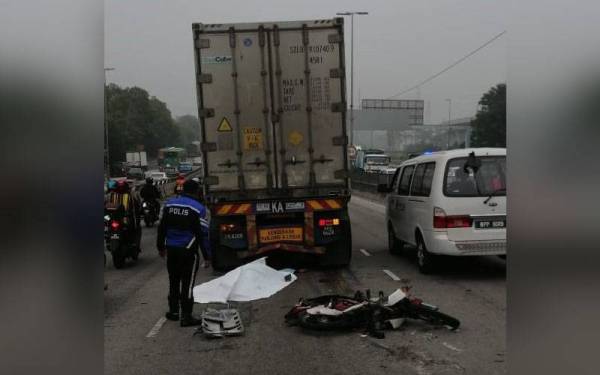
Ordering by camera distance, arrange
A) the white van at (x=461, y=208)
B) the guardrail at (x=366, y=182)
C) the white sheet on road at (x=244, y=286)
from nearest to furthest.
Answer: the white sheet on road at (x=244, y=286) → the white van at (x=461, y=208) → the guardrail at (x=366, y=182)

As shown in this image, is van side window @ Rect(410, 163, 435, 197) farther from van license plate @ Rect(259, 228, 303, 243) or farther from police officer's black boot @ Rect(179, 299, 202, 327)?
police officer's black boot @ Rect(179, 299, 202, 327)

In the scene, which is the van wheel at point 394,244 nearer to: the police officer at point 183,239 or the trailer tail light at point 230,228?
the trailer tail light at point 230,228

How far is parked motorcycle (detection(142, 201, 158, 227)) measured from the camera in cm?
1764

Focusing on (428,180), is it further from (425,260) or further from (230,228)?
(230,228)

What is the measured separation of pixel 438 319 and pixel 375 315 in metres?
0.64

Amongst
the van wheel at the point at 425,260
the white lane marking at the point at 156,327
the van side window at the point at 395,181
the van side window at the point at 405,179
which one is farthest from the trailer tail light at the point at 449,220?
the white lane marking at the point at 156,327

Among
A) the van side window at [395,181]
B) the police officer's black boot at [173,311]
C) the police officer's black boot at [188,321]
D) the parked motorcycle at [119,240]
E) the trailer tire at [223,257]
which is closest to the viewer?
the police officer's black boot at [188,321]

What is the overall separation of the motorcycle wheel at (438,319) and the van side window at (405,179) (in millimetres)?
4201

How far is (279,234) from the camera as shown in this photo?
9.51m

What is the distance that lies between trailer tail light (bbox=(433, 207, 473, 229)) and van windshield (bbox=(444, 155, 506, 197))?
29 centimetres

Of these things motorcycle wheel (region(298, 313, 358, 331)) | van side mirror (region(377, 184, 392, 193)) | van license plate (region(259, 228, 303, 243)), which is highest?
van side mirror (region(377, 184, 392, 193))

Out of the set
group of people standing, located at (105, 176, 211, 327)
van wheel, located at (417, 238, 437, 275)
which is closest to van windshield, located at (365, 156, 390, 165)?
van wheel, located at (417, 238, 437, 275)

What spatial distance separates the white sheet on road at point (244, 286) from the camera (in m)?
7.80
